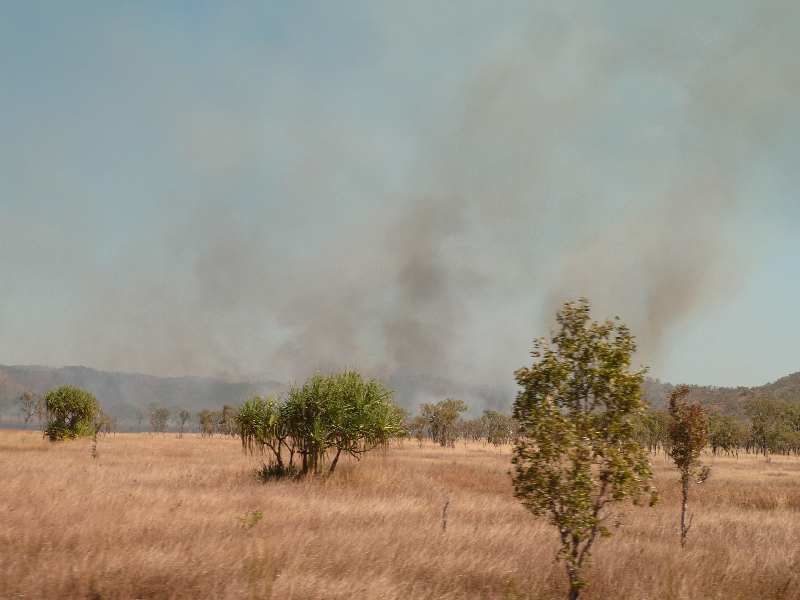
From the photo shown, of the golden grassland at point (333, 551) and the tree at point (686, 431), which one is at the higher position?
the tree at point (686, 431)

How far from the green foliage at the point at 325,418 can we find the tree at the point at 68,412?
34440 mm

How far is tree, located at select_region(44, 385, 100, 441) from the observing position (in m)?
56.6

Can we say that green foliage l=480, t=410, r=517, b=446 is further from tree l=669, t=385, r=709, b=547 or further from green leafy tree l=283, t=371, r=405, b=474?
tree l=669, t=385, r=709, b=547

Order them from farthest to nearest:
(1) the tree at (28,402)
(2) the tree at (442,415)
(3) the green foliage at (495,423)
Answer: (1) the tree at (28,402)
(3) the green foliage at (495,423)
(2) the tree at (442,415)

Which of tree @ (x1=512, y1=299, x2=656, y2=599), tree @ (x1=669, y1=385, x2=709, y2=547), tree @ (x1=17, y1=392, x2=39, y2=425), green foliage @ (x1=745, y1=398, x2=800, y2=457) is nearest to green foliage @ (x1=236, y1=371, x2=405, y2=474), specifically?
tree @ (x1=669, y1=385, x2=709, y2=547)

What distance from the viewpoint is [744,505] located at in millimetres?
28641

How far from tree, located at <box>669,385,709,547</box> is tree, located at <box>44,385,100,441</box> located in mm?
56113

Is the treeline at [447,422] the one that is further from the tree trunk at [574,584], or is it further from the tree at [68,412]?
the tree trunk at [574,584]

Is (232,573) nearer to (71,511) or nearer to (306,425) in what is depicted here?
(71,511)

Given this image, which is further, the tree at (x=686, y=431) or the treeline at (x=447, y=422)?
the treeline at (x=447, y=422)

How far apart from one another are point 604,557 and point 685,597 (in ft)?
9.03

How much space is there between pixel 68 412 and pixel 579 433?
60065 mm

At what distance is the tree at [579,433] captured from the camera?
9250mm

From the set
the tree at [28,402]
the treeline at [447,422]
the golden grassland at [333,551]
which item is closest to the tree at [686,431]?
the treeline at [447,422]
